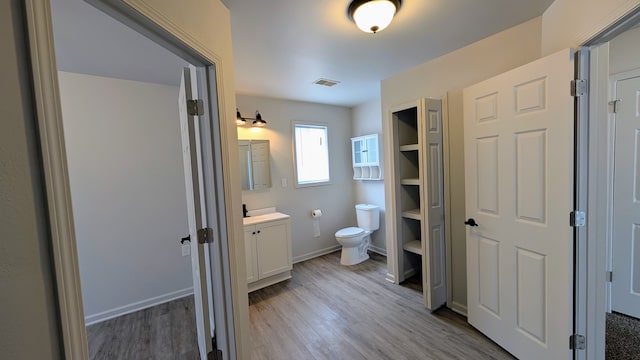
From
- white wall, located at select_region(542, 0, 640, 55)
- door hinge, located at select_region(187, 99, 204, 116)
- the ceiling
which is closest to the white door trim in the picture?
door hinge, located at select_region(187, 99, 204, 116)

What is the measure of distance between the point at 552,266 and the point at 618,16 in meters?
1.33

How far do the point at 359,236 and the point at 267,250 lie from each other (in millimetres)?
1283

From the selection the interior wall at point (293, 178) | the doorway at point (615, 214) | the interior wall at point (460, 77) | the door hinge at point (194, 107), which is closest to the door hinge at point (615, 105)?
the doorway at point (615, 214)

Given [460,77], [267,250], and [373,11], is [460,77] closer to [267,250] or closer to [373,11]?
[373,11]

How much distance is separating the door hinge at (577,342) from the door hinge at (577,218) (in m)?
0.65

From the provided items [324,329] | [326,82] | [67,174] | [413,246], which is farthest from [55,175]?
[413,246]

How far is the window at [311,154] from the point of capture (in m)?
4.05

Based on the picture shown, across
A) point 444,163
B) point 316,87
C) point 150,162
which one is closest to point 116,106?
point 150,162

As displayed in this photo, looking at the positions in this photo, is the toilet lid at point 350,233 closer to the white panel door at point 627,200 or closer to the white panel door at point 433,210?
the white panel door at point 433,210

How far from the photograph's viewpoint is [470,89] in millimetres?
2094

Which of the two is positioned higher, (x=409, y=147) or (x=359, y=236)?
(x=409, y=147)

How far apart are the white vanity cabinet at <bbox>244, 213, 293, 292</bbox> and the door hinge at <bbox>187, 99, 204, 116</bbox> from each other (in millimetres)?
1753

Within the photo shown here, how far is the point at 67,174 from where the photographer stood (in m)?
0.63

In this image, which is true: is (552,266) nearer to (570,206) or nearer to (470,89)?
(570,206)
